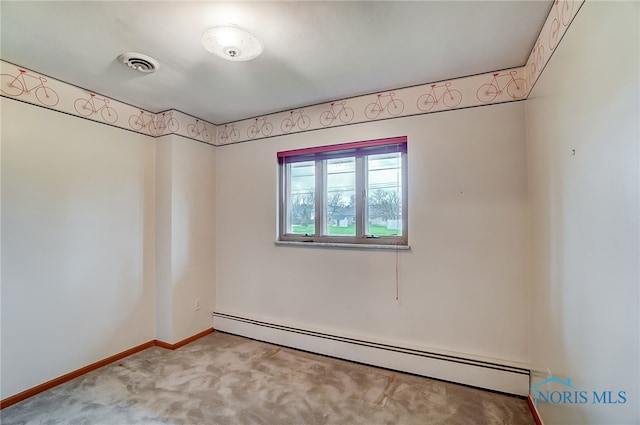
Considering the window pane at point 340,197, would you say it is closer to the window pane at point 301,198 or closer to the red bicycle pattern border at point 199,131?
the window pane at point 301,198

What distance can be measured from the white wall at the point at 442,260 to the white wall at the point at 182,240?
2.74 feet

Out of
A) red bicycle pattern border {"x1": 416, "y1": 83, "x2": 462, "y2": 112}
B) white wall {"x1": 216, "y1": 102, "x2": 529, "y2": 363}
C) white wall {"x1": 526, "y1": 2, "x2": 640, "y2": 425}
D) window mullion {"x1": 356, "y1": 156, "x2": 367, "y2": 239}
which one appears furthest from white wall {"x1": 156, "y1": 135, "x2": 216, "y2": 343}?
white wall {"x1": 526, "y1": 2, "x2": 640, "y2": 425}

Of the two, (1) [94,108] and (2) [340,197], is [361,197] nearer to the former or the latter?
(2) [340,197]

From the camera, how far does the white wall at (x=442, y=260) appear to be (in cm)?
207

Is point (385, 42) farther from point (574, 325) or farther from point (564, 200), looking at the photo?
point (574, 325)

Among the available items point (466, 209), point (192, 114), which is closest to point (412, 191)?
point (466, 209)

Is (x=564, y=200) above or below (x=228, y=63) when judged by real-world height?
below

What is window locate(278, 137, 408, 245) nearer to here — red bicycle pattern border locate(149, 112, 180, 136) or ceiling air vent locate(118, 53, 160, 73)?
red bicycle pattern border locate(149, 112, 180, 136)

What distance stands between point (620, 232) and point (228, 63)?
7.50 ft

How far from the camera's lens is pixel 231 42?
1.64 meters

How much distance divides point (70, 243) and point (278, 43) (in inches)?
90.6

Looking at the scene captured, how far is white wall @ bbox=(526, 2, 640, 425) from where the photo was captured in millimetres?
905

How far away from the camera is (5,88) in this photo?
1.98 m

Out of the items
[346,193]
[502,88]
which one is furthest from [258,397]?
[502,88]
